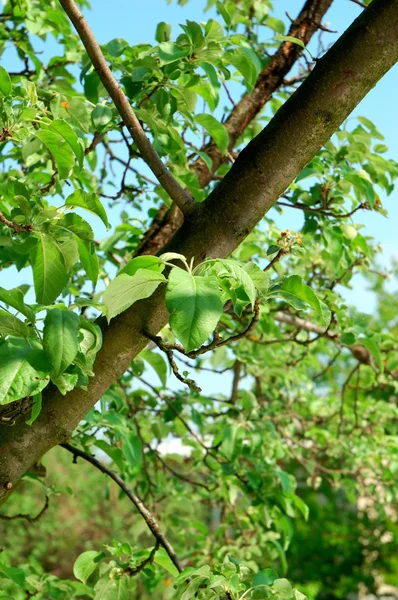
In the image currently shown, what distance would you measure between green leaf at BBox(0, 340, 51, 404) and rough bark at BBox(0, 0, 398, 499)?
27cm

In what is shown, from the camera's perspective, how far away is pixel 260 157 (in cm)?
112

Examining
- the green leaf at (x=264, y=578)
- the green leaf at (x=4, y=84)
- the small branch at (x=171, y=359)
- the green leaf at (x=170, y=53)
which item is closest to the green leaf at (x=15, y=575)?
the green leaf at (x=264, y=578)

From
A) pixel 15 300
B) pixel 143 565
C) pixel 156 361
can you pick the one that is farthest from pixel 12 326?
pixel 156 361

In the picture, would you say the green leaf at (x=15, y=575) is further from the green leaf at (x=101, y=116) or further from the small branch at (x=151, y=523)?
the green leaf at (x=101, y=116)

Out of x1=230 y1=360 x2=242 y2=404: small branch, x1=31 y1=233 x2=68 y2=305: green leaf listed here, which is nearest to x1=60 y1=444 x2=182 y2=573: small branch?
x1=31 y1=233 x2=68 y2=305: green leaf

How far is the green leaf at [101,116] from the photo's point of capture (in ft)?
4.93

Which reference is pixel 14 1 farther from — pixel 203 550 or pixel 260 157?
pixel 203 550

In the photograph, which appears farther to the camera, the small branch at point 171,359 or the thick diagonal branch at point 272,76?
the thick diagonal branch at point 272,76

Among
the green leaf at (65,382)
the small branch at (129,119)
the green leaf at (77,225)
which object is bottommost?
the green leaf at (65,382)

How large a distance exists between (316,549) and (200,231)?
30.6 feet

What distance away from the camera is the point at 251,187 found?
112 centimetres

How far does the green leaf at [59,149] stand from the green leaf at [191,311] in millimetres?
407

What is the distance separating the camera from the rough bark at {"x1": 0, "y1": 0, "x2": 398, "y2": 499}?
3.56 feet

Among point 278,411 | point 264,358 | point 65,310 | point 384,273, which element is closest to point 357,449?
point 278,411
